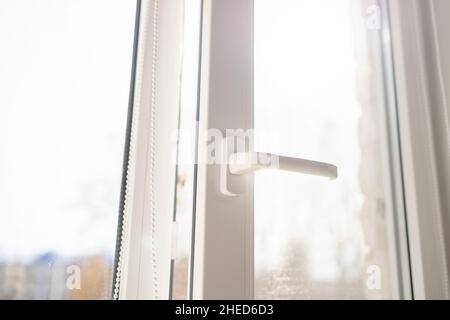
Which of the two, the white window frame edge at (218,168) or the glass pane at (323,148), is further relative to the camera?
the glass pane at (323,148)

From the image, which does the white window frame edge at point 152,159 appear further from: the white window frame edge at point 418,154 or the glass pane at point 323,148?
the white window frame edge at point 418,154

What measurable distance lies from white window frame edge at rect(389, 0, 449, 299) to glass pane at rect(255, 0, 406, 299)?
5cm

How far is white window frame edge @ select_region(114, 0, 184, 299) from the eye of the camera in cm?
65

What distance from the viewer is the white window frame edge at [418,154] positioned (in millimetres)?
882

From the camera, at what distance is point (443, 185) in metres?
0.93

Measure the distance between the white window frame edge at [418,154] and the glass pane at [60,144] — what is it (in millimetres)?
628

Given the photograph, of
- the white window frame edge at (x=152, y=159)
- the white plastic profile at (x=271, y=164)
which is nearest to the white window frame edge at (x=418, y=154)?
the white plastic profile at (x=271, y=164)

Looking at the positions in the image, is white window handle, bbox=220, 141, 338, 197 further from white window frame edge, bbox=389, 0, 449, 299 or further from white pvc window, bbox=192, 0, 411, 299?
white window frame edge, bbox=389, 0, 449, 299

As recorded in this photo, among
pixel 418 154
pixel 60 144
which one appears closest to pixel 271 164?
pixel 60 144

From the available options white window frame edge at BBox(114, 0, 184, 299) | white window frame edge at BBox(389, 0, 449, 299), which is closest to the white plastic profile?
white window frame edge at BBox(114, 0, 184, 299)

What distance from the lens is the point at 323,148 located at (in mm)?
869

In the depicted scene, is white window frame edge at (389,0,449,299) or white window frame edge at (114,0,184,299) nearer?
white window frame edge at (114,0,184,299)

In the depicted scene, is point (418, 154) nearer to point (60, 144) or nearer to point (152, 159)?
point (152, 159)
